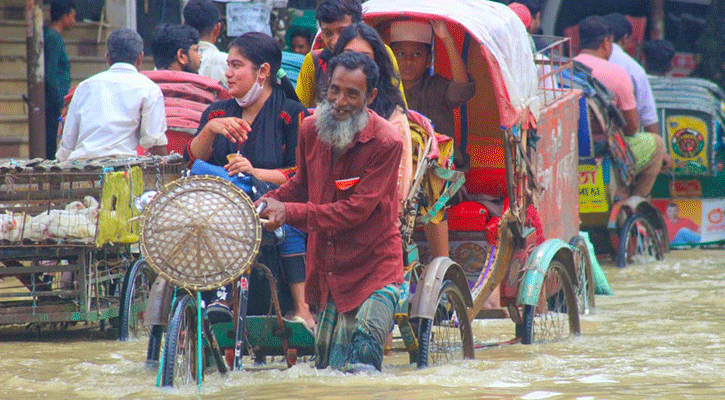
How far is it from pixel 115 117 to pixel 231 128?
2428 mm

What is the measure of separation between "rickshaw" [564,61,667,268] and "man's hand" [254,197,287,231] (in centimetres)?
544

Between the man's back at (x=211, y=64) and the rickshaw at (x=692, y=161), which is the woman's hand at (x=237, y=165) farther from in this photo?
the rickshaw at (x=692, y=161)

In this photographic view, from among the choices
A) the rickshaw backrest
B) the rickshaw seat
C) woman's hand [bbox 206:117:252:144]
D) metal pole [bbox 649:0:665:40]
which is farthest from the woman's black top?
metal pole [bbox 649:0:665:40]

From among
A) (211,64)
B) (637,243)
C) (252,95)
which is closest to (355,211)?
(252,95)

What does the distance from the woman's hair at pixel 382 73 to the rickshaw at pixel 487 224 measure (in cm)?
36

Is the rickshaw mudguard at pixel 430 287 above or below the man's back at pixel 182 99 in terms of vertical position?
below

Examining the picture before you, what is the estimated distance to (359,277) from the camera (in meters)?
5.26

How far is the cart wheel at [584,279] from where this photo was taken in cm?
828

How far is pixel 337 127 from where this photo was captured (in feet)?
16.9

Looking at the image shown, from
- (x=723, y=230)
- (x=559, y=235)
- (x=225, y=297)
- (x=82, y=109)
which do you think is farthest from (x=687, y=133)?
(x=225, y=297)

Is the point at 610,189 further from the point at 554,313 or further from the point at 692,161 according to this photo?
the point at 554,313

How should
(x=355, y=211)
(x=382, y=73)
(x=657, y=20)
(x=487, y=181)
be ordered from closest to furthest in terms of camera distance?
1. (x=355, y=211)
2. (x=382, y=73)
3. (x=487, y=181)
4. (x=657, y=20)

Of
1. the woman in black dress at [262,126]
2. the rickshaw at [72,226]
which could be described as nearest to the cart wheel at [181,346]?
the woman in black dress at [262,126]

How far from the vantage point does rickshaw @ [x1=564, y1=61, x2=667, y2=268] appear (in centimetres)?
1037
